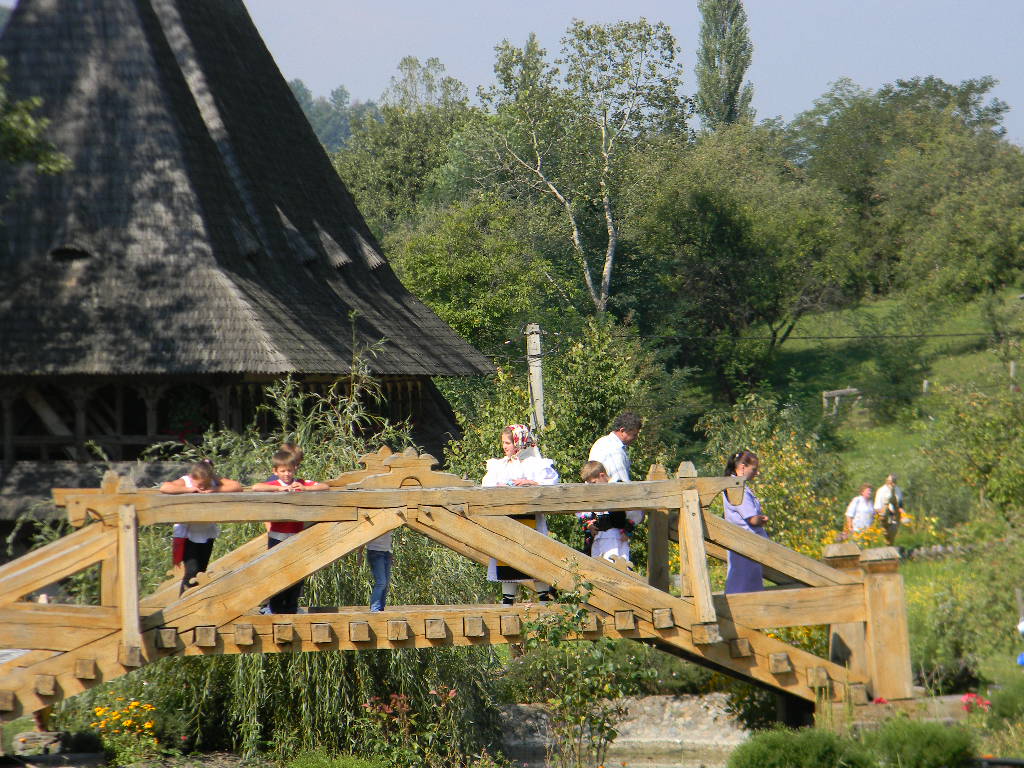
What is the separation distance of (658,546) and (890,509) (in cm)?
1530

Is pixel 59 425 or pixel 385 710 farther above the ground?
pixel 59 425

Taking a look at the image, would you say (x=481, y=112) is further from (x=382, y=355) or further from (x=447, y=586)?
(x=447, y=586)

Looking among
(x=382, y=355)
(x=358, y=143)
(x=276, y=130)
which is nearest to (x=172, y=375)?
(x=382, y=355)

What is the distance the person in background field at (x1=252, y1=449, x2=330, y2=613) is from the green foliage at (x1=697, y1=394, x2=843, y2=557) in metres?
8.29

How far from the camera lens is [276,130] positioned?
26.0m

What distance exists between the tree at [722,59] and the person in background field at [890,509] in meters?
44.3

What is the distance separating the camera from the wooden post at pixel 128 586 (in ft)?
27.3

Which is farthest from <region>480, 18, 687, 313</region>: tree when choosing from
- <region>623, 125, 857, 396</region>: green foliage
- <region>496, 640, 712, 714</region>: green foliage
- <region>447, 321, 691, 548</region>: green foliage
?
<region>496, 640, 712, 714</region>: green foliage

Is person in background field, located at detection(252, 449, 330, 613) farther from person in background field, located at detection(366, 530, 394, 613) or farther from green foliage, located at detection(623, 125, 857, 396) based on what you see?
green foliage, located at detection(623, 125, 857, 396)

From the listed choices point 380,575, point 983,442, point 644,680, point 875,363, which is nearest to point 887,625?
point 380,575

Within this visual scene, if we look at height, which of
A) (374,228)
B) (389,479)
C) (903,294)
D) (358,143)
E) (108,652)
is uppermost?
(358,143)

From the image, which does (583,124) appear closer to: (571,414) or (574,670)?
(571,414)

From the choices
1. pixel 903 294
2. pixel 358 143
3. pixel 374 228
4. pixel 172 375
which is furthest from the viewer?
pixel 358 143

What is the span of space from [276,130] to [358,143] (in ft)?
126
